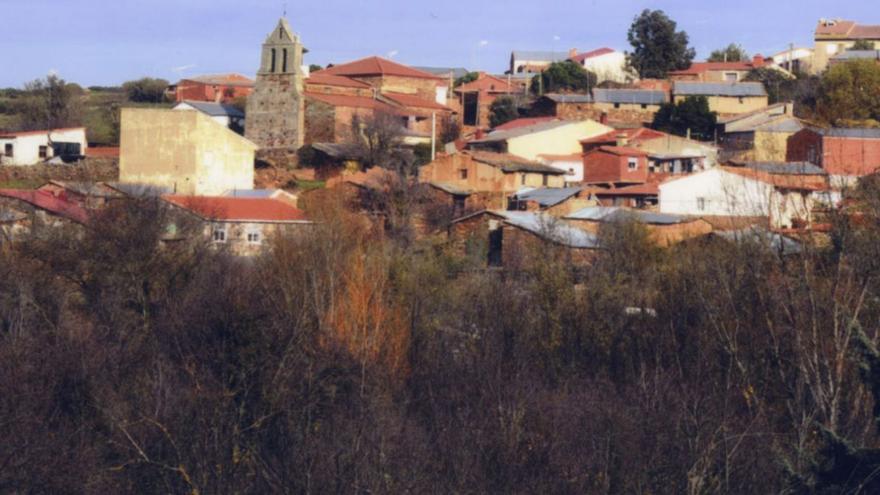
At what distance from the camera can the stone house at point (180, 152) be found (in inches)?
1313

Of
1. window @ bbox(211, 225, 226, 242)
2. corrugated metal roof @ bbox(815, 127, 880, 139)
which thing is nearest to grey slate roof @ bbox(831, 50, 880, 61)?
corrugated metal roof @ bbox(815, 127, 880, 139)

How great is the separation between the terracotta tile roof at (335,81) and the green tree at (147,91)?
11.4 meters

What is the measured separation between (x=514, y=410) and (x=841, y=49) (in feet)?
130

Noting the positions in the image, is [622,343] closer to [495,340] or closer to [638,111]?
[495,340]

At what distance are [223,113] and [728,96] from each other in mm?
14046

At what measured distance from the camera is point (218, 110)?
40562 millimetres

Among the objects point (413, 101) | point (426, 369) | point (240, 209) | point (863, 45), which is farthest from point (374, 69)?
point (426, 369)

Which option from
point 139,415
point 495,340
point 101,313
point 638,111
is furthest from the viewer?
point 638,111

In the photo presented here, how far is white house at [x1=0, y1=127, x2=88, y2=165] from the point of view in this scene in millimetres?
35812

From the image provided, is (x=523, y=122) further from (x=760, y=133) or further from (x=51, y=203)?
(x=51, y=203)

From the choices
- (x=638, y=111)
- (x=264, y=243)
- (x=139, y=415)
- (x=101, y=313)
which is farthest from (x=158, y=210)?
(x=638, y=111)

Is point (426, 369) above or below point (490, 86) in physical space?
below

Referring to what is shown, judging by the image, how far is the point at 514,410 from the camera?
55.6ft

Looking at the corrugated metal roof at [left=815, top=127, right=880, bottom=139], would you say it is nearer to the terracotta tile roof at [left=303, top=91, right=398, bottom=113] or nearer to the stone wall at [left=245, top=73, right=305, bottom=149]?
the terracotta tile roof at [left=303, top=91, right=398, bottom=113]
